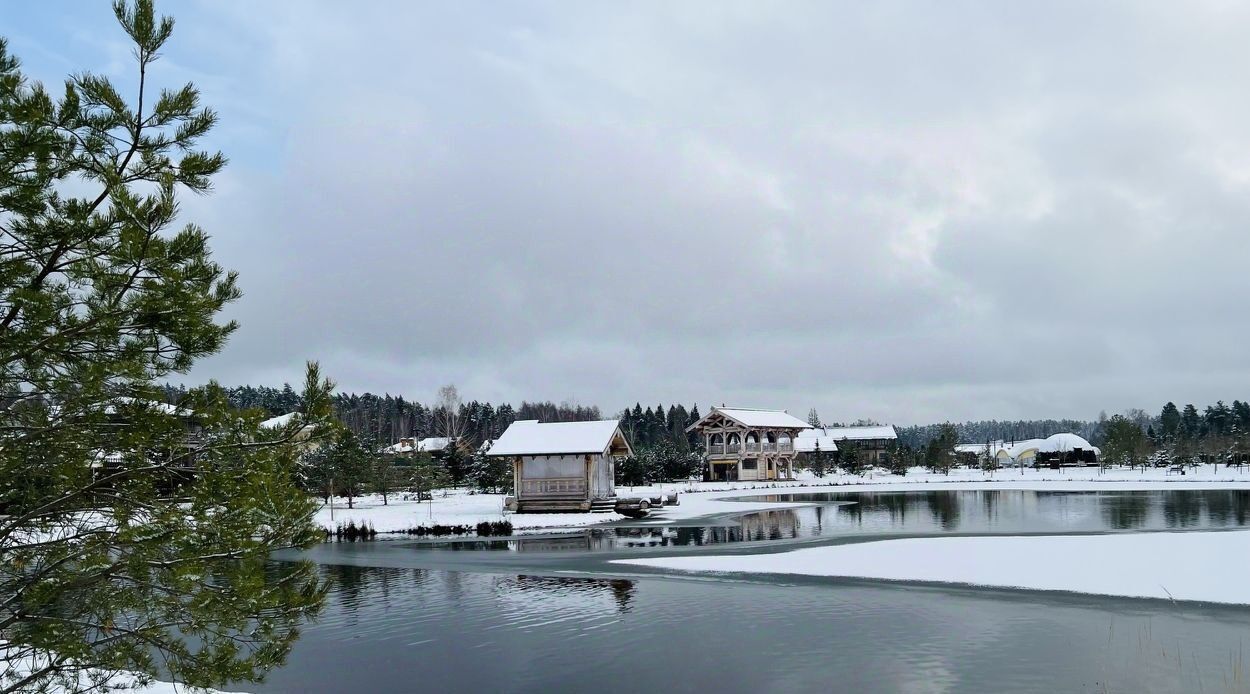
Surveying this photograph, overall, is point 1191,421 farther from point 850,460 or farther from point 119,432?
point 119,432

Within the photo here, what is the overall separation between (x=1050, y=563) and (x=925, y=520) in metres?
16.1

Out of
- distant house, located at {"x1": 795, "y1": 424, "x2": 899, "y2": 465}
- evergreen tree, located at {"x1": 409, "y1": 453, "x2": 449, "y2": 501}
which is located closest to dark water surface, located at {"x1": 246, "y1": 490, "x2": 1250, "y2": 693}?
evergreen tree, located at {"x1": 409, "y1": 453, "x2": 449, "y2": 501}

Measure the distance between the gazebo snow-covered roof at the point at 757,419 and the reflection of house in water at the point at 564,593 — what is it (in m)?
60.1

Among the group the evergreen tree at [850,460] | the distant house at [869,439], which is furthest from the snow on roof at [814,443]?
the evergreen tree at [850,460]

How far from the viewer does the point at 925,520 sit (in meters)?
40.2

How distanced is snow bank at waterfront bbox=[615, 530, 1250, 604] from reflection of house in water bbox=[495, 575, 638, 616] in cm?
373

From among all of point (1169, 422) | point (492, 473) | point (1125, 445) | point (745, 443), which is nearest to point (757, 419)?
point (745, 443)

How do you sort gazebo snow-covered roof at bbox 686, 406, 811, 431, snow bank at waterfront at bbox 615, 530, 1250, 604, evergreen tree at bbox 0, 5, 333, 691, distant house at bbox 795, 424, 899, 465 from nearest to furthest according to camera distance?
evergreen tree at bbox 0, 5, 333, 691 < snow bank at waterfront at bbox 615, 530, 1250, 604 < gazebo snow-covered roof at bbox 686, 406, 811, 431 < distant house at bbox 795, 424, 899, 465

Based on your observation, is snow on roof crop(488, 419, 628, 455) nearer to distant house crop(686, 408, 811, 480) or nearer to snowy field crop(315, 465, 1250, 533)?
snowy field crop(315, 465, 1250, 533)

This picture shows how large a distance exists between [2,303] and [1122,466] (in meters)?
116

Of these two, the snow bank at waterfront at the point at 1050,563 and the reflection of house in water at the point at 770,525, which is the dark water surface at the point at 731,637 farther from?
the reflection of house in water at the point at 770,525

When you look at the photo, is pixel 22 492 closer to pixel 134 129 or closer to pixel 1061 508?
pixel 134 129

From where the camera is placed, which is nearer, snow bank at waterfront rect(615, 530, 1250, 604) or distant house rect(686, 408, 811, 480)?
snow bank at waterfront rect(615, 530, 1250, 604)

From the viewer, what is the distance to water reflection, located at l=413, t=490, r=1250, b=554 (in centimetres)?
3447
